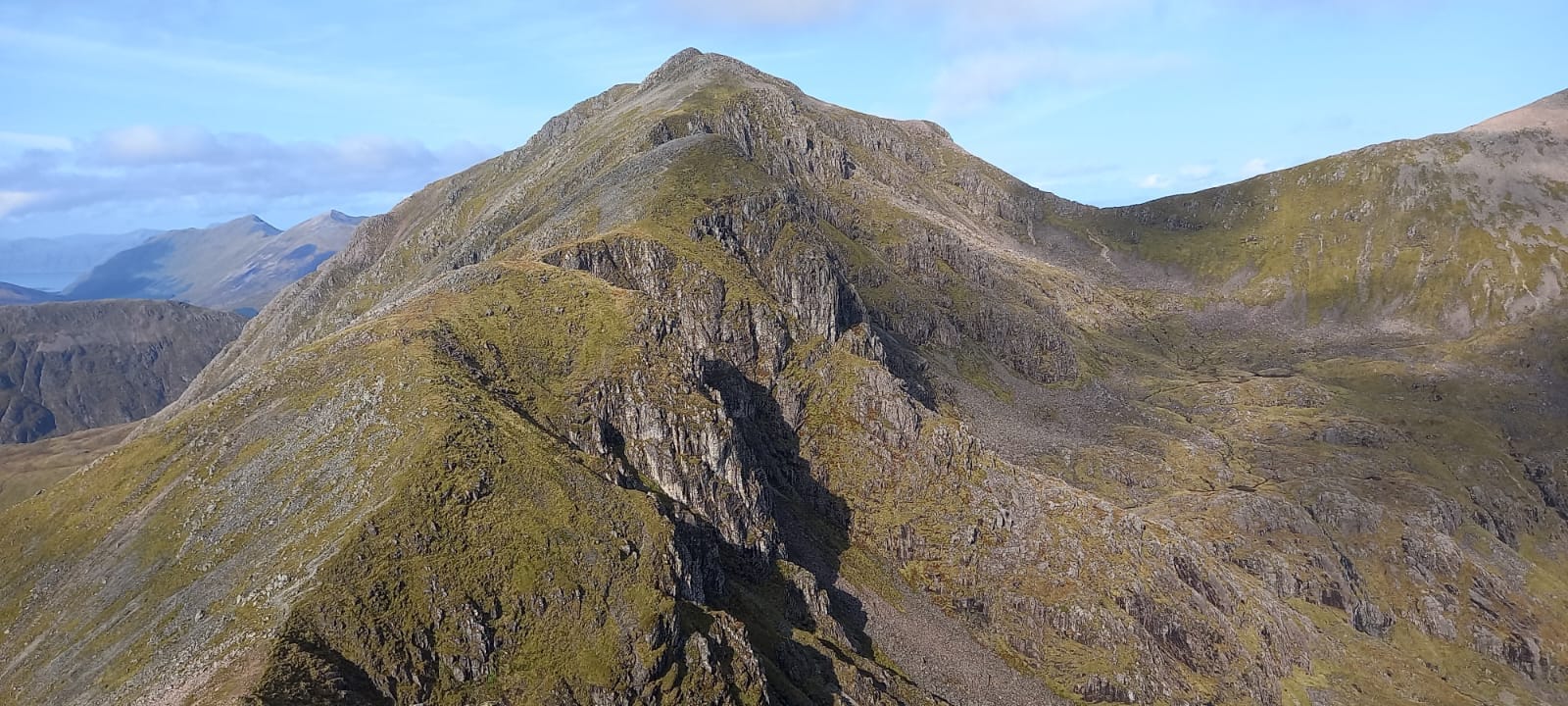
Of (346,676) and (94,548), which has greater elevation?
(94,548)

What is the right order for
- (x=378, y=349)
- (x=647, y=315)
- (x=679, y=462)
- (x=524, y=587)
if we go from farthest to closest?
(x=647, y=315) < (x=679, y=462) < (x=378, y=349) < (x=524, y=587)

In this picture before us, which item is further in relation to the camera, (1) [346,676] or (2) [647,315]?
(2) [647,315]

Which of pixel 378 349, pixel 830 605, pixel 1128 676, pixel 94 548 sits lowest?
pixel 1128 676

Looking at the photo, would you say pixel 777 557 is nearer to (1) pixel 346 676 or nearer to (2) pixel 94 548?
(1) pixel 346 676

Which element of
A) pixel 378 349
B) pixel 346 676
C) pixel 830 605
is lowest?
pixel 830 605

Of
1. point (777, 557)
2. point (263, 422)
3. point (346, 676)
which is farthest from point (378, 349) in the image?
point (777, 557)

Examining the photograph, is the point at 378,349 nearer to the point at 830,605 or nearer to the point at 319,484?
the point at 319,484

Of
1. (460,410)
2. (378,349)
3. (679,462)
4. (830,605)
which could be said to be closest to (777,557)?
(830,605)

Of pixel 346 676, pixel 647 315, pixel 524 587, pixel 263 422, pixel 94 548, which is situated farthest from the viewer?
pixel 647 315

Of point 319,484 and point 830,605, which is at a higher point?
point 319,484
